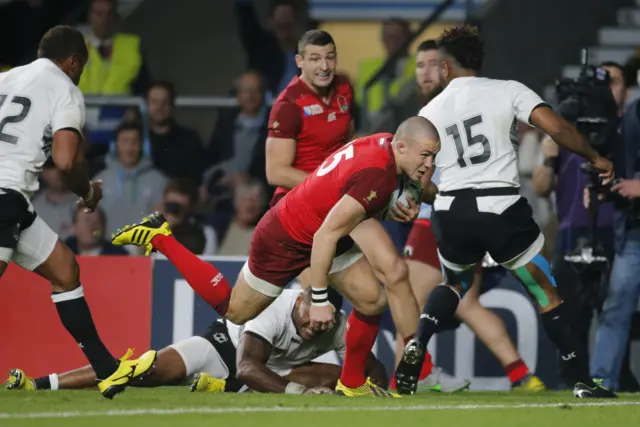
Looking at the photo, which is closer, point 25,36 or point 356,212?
point 356,212

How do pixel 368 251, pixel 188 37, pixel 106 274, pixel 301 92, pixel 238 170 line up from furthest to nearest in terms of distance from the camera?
pixel 188 37 < pixel 238 170 < pixel 106 274 < pixel 301 92 < pixel 368 251

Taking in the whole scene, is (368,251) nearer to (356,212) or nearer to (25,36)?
(356,212)

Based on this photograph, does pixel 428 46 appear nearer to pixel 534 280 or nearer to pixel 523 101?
pixel 523 101

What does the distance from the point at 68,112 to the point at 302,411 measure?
7.08 ft

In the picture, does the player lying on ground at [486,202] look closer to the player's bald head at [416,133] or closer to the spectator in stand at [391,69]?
the player's bald head at [416,133]

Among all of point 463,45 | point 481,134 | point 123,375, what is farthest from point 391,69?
point 123,375

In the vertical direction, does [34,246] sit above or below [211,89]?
below

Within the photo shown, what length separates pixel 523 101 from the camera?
8234mm

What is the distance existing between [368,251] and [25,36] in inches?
303

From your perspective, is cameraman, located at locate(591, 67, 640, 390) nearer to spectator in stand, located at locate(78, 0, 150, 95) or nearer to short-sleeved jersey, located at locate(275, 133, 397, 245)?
short-sleeved jersey, located at locate(275, 133, 397, 245)

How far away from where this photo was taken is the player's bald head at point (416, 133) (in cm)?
765

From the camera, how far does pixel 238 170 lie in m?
12.8

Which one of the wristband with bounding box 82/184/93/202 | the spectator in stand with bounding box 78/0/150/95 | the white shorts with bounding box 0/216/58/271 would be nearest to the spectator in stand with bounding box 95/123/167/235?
the spectator in stand with bounding box 78/0/150/95

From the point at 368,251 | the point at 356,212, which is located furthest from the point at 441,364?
the point at 356,212
